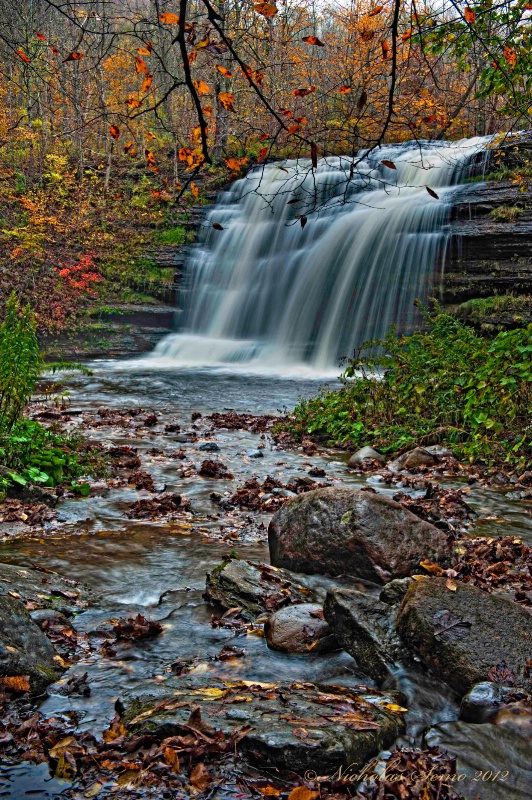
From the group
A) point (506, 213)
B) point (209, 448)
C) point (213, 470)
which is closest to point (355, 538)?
point (213, 470)

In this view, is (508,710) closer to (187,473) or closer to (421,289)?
(187,473)

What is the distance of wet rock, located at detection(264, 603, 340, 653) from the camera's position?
3.23 m

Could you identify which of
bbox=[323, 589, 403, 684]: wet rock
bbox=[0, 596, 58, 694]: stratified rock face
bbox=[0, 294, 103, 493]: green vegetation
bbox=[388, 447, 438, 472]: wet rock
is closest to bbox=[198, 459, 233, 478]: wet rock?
bbox=[0, 294, 103, 493]: green vegetation

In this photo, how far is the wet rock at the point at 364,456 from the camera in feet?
24.7

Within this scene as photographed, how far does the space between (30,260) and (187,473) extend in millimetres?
13069

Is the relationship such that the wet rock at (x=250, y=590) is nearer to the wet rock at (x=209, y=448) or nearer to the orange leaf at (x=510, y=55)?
the orange leaf at (x=510, y=55)

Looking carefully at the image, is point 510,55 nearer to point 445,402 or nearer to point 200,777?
point 200,777

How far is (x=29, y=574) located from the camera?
12.6 feet

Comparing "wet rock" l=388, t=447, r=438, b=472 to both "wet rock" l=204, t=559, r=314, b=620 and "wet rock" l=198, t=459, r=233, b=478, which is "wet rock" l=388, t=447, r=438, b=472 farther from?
"wet rock" l=204, t=559, r=314, b=620

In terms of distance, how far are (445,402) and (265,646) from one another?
544cm

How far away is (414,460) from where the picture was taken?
24.1 ft

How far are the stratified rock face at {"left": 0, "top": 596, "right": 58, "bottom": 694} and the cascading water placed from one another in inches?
437

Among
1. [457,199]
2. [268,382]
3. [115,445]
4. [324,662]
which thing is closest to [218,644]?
[324,662]

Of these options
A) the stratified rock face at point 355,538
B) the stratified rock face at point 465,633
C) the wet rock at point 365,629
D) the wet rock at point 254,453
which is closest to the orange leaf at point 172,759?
the wet rock at point 365,629
